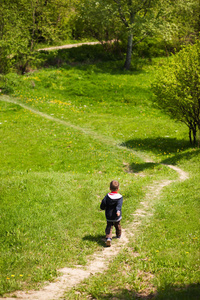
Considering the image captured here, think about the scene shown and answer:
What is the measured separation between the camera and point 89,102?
32.4m

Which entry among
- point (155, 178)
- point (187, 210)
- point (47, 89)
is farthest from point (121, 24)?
point (187, 210)

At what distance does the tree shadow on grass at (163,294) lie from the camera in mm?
5652

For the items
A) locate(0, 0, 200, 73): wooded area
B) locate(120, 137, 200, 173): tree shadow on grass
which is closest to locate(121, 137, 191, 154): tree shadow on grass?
locate(120, 137, 200, 173): tree shadow on grass

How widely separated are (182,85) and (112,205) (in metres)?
14.0

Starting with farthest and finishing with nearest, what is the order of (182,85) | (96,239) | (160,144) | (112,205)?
(160,144) → (182,85) → (96,239) → (112,205)

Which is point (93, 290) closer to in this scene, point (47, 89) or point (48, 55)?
point (47, 89)

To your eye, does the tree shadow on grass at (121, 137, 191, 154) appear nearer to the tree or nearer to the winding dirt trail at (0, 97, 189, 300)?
the tree

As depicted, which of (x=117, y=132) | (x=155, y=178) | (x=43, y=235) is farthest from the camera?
(x=117, y=132)

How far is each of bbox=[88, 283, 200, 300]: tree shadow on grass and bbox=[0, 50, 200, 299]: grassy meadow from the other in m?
0.02

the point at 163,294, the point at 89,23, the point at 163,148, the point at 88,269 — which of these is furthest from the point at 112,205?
the point at 89,23

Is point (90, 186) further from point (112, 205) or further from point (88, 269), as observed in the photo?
point (88, 269)

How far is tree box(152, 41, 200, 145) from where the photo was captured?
795 inches

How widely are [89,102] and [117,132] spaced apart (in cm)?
828

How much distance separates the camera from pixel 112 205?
8.89m
